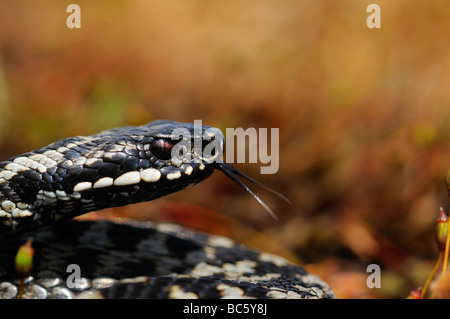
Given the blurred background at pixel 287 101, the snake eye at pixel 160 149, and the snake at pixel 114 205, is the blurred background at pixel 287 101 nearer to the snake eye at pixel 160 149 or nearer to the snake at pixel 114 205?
the snake at pixel 114 205

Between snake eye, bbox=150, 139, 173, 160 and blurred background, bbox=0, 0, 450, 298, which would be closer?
snake eye, bbox=150, 139, 173, 160

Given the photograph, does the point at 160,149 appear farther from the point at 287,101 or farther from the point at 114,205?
the point at 287,101

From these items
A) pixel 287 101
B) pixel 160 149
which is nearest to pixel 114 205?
pixel 160 149

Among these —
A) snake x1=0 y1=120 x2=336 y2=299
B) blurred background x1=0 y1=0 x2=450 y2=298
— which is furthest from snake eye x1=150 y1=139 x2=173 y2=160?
blurred background x1=0 y1=0 x2=450 y2=298

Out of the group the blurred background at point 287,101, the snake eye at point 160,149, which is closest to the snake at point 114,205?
the snake eye at point 160,149

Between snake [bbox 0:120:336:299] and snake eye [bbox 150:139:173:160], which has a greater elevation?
snake eye [bbox 150:139:173:160]

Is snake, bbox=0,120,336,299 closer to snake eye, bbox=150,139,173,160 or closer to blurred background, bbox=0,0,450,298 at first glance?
snake eye, bbox=150,139,173,160
